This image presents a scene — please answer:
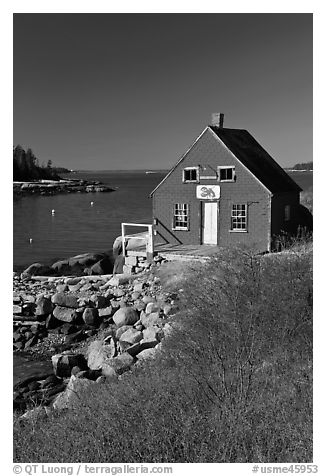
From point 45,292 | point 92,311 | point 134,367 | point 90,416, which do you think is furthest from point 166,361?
point 45,292

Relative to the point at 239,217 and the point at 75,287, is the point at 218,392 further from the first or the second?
the point at 75,287

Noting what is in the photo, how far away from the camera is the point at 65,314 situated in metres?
16.3

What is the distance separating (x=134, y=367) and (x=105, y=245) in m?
18.9

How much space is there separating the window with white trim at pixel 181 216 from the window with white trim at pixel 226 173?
180 centimetres

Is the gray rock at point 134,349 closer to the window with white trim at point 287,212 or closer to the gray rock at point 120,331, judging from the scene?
the gray rock at point 120,331

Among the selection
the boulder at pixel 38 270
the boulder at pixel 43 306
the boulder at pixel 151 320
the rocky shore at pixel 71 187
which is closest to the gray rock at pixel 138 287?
the boulder at pixel 151 320

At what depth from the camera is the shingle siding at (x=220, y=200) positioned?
18.2 metres

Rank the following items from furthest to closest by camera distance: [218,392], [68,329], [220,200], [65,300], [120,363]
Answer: [220,200] < [65,300] < [68,329] < [120,363] < [218,392]

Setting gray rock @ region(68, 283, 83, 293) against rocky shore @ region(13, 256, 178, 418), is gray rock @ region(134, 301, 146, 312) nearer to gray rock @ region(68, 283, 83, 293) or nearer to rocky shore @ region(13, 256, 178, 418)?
rocky shore @ region(13, 256, 178, 418)

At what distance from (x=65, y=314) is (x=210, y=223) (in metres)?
6.32

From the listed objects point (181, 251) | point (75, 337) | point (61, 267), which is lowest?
point (75, 337)

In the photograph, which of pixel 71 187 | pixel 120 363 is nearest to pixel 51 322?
pixel 120 363

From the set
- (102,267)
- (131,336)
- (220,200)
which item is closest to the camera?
(131,336)

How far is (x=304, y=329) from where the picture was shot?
9508mm
